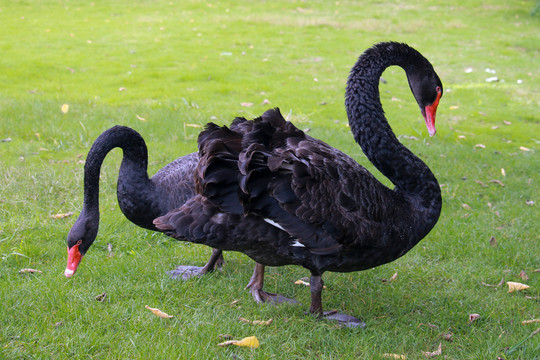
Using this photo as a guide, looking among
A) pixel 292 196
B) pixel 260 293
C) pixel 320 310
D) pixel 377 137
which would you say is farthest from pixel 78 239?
pixel 377 137

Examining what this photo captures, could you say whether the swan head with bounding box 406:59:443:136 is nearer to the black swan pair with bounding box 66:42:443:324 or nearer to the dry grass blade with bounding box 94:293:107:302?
the black swan pair with bounding box 66:42:443:324

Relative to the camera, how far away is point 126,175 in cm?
339

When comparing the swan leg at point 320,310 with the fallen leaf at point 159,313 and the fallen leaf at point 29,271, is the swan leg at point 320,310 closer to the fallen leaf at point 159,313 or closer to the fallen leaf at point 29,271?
the fallen leaf at point 159,313

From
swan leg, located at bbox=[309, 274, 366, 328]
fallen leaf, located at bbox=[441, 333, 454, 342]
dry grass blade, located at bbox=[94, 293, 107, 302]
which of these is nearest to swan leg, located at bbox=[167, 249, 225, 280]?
dry grass blade, located at bbox=[94, 293, 107, 302]

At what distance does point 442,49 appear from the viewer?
1341 cm

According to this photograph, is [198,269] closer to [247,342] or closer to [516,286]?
[247,342]

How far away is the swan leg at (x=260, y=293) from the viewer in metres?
3.36

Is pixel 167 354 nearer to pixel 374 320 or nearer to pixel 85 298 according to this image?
pixel 85 298

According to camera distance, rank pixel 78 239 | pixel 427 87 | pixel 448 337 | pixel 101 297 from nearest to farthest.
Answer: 1. pixel 448 337
2. pixel 78 239
3. pixel 101 297
4. pixel 427 87

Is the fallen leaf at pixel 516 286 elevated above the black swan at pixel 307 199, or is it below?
below

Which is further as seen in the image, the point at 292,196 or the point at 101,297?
the point at 101,297

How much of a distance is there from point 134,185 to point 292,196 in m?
1.11

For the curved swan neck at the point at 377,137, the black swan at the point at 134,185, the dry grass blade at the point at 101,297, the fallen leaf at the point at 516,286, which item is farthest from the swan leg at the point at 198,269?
the fallen leaf at the point at 516,286

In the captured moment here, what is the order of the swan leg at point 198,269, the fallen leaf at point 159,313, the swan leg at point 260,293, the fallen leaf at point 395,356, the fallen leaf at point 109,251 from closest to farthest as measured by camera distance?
the fallen leaf at point 395,356
the fallen leaf at point 159,313
the swan leg at point 260,293
the swan leg at point 198,269
the fallen leaf at point 109,251
